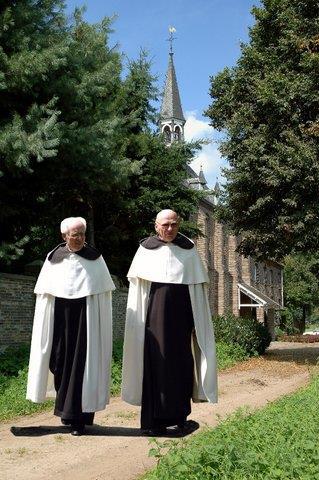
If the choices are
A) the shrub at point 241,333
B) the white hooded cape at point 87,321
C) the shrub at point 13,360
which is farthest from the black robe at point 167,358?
the shrub at point 241,333

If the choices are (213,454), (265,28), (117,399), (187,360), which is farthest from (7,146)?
(265,28)

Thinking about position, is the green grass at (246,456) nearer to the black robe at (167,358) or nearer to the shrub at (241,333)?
the black robe at (167,358)

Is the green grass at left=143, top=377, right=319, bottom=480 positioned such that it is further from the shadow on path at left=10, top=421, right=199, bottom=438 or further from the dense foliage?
the dense foliage

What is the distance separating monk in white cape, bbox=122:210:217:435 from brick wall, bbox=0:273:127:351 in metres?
6.95

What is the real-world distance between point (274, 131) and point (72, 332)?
42.3 feet

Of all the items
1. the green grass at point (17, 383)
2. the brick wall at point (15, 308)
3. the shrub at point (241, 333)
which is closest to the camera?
the green grass at point (17, 383)

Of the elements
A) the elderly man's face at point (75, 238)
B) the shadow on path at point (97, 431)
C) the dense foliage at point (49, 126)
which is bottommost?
the shadow on path at point (97, 431)

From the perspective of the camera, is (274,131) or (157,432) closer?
(157,432)

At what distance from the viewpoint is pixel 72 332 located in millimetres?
6547

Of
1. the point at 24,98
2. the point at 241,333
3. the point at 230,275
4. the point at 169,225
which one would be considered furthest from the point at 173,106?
the point at 169,225

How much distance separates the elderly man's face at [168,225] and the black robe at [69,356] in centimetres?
83

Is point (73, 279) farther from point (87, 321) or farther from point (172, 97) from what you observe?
point (172, 97)

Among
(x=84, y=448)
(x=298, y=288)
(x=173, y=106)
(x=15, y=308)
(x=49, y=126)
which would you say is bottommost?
(x=84, y=448)

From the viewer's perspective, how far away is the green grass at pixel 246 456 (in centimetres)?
390
